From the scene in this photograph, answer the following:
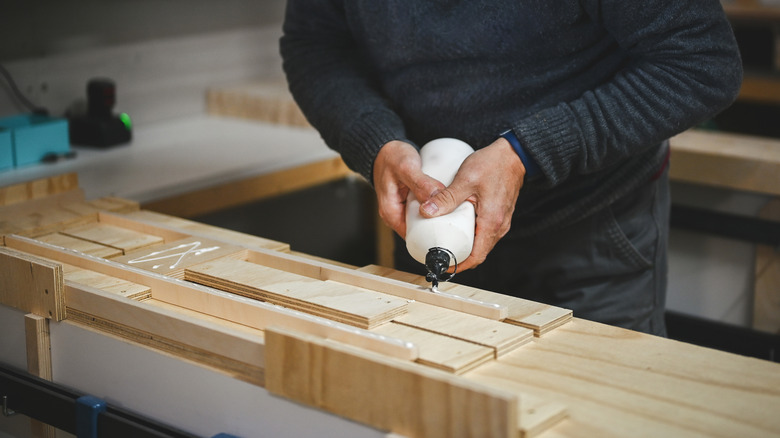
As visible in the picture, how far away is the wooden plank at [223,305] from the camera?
2.95 feet

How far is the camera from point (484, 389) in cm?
75

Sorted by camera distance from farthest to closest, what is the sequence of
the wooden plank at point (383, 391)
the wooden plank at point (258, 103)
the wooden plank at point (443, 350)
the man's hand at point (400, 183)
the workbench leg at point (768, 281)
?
the wooden plank at point (258, 103), the workbench leg at point (768, 281), the man's hand at point (400, 183), the wooden plank at point (443, 350), the wooden plank at point (383, 391)

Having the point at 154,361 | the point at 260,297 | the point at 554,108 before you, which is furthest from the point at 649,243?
the point at 154,361

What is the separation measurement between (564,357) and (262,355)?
1.01ft

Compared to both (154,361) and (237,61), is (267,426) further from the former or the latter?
(237,61)

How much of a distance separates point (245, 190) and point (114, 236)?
78 centimetres

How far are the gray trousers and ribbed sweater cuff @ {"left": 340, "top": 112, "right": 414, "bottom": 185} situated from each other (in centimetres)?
26

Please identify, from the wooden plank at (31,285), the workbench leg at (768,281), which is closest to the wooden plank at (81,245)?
the wooden plank at (31,285)

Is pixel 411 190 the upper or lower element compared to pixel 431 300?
upper

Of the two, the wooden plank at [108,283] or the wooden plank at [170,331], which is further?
the wooden plank at [108,283]

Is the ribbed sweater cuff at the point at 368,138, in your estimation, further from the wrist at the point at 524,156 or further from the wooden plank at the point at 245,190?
the wooden plank at the point at 245,190

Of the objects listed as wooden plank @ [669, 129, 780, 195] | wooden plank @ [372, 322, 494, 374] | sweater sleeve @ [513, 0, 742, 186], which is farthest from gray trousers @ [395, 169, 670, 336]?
wooden plank @ [669, 129, 780, 195]

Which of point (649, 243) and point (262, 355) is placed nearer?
point (262, 355)

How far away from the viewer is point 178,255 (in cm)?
119
